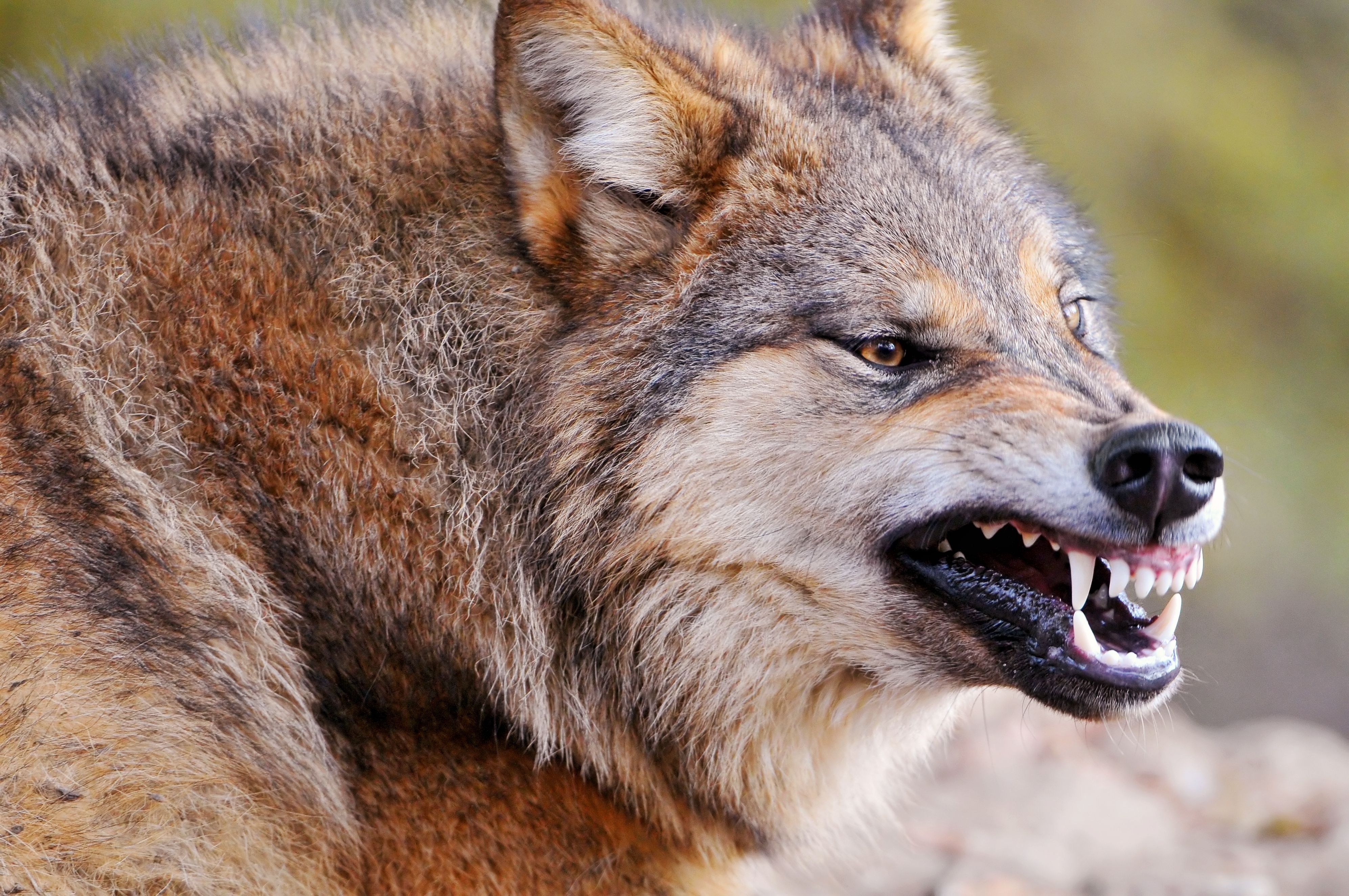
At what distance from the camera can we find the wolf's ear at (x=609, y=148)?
11.0ft

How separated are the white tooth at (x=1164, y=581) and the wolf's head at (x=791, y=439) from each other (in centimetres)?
2

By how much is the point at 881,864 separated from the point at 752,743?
58.0 inches

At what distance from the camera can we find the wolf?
3104 millimetres

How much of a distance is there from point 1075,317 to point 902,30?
1248 millimetres

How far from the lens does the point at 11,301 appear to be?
3188 mm

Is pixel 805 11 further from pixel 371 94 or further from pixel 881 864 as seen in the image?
pixel 881 864

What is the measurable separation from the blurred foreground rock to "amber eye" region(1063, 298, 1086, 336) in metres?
1.12

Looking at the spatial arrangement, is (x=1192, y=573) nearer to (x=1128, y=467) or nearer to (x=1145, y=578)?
(x=1145, y=578)

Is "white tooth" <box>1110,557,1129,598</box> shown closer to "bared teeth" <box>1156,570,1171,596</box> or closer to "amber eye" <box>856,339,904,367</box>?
"bared teeth" <box>1156,570,1171,596</box>

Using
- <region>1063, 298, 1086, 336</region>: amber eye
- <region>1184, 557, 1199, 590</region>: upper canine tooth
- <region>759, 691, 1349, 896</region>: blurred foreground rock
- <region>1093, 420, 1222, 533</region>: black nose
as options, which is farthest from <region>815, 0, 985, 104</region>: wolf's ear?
<region>759, 691, 1349, 896</region>: blurred foreground rock

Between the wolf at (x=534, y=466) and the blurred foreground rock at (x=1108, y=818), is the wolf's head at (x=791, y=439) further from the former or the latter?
the blurred foreground rock at (x=1108, y=818)

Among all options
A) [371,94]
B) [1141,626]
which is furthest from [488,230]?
[1141,626]

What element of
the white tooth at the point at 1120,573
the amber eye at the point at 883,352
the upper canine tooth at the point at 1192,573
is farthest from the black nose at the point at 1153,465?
the amber eye at the point at 883,352

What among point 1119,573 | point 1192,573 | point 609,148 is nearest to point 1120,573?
point 1119,573
